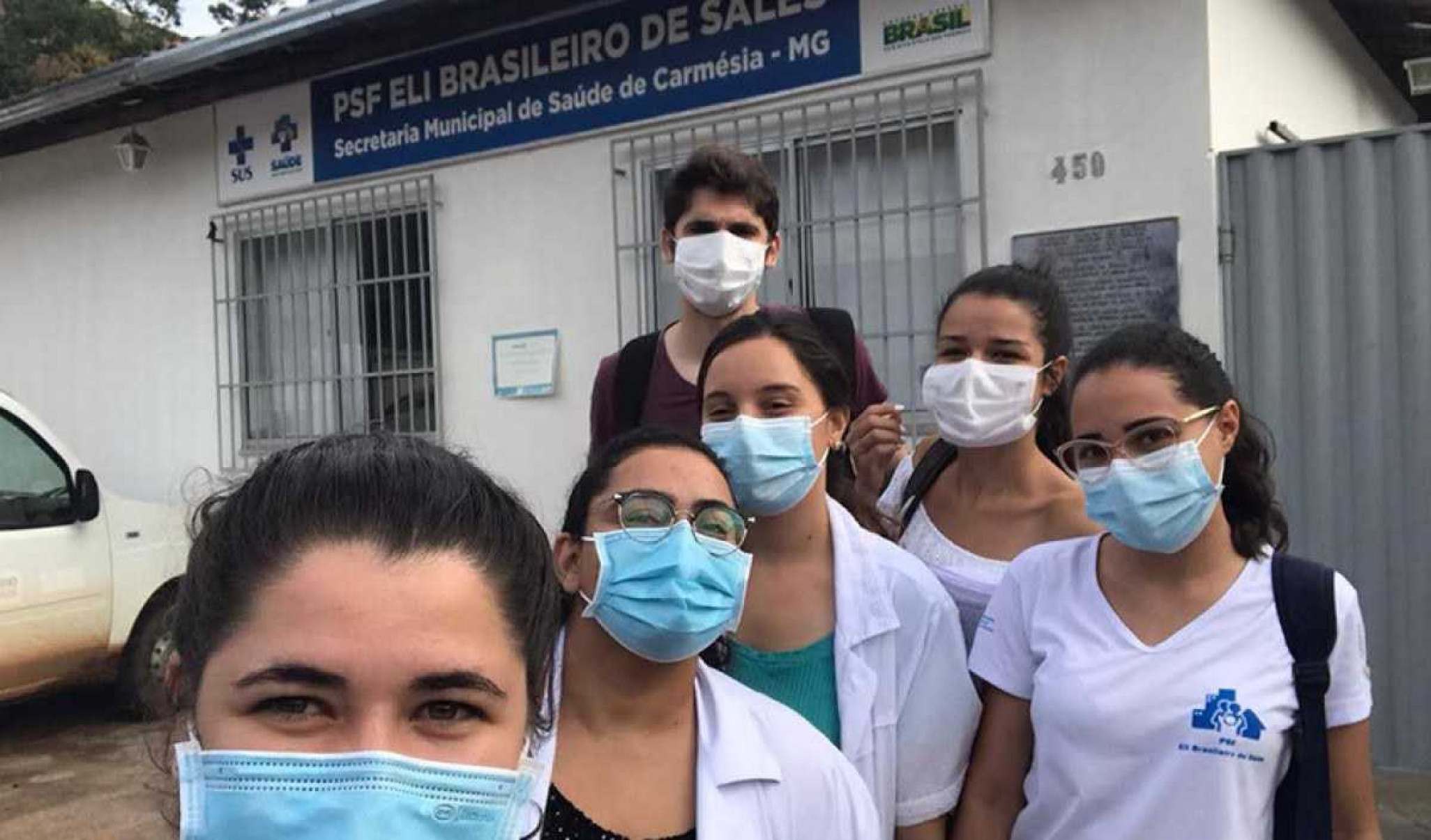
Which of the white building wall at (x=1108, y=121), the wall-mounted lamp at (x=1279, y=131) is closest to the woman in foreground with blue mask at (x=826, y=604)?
the white building wall at (x=1108, y=121)

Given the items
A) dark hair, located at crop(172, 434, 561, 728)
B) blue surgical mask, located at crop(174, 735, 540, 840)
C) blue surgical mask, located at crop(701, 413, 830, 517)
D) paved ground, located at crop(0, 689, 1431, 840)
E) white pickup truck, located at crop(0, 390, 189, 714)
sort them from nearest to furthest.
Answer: blue surgical mask, located at crop(174, 735, 540, 840) < dark hair, located at crop(172, 434, 561, 728) < blue surgical mask, located at crop(701, 413, 830, 517) < paved ground, located at crop(0, 689, 1431, 840) < white pickup truck, located at crop(0, 390, 189, 714)

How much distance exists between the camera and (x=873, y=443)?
8.86ft

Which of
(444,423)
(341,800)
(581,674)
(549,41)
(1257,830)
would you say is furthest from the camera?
(444,423)

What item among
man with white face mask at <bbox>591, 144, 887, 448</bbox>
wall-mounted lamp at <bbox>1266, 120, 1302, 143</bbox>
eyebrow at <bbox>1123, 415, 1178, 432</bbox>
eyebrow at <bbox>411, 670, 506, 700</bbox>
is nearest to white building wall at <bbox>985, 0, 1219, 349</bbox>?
wall-mounted lamp at <bbox>1266, 120, 1302, 143</bbox>

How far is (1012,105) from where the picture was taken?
16.3 feet

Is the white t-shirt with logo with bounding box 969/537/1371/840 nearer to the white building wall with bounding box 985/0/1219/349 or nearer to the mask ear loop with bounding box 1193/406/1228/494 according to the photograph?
the mask ear loop with bounding box 1193/406/1228/494

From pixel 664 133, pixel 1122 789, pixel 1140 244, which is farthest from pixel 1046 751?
pixel 664 133

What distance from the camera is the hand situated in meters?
2.70

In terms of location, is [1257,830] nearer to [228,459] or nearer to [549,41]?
[549,41]

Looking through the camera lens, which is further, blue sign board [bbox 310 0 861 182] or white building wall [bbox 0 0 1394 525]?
blue sign board [bbox 310 0 861 182]

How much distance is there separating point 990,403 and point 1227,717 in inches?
35.8

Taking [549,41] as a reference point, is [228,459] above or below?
below

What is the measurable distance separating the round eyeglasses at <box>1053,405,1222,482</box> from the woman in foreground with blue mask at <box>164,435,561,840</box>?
3.84ft

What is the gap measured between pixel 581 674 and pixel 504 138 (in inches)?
202
